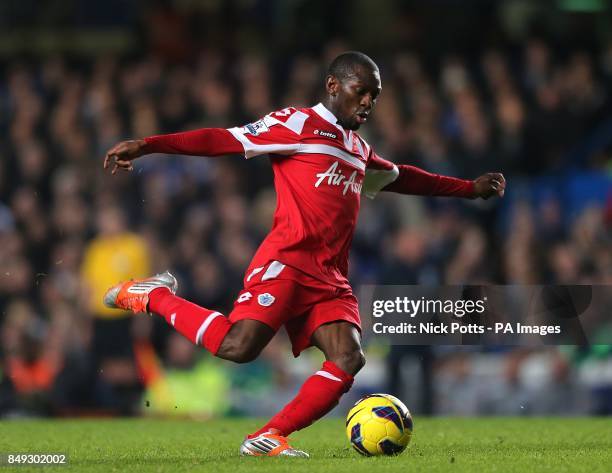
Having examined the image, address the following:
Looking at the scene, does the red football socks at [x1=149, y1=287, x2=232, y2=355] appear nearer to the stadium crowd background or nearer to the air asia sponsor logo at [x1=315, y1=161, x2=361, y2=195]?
the air asia sponsor logo at [x1=315, y1=161, x2=361, y2=195]

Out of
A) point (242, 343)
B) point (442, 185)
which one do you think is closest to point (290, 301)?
point (242, 343)

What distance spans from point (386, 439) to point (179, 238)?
6.09m

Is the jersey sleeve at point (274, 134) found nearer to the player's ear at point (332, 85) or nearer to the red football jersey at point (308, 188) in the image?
the red football jersey at point (308, 188)

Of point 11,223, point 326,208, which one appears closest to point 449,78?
point 11,223

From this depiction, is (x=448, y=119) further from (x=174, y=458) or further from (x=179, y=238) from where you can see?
(x=174, y=458)

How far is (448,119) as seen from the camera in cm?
1312

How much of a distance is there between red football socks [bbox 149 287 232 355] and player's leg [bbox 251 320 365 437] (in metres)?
0.48

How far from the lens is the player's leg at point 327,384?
20.8 ft

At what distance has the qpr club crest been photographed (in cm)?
641

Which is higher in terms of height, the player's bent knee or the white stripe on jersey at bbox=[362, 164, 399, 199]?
the white stripe on jersey at bbox=[362, 164, 399, 199]

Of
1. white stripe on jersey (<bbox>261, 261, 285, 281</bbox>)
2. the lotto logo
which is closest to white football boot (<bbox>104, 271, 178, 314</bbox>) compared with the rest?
the lotto logo

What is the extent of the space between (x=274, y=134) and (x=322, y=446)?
187cm

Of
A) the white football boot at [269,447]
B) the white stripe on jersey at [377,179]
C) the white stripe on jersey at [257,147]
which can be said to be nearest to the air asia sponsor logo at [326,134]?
the white stripe on jersey at [257,147]

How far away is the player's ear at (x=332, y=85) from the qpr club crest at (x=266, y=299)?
3.58ft
